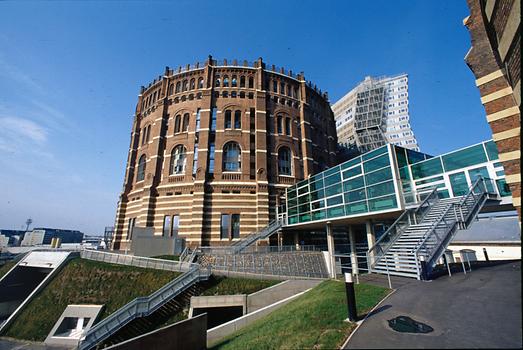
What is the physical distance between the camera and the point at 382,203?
1644cm

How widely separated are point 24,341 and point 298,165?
29627 millimetres

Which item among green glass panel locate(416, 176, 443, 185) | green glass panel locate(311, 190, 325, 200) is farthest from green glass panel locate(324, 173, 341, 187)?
green glass panel locate(416, 176, 443, 185)

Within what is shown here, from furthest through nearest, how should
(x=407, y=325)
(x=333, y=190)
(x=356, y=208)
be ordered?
(x=333, y=190) < (x=356, y=208) < (x=407, y=325)

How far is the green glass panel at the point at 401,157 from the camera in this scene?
1632cm

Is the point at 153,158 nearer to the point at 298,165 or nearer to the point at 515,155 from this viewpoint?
the point at 298,165

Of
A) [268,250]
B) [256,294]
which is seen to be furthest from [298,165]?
[256,294]

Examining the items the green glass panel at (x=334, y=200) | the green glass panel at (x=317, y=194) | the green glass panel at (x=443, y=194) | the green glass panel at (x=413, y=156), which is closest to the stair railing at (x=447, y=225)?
the green glass panel at (x=443, y=194)

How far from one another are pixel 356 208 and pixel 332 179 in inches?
154

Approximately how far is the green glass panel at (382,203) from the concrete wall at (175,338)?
44.0 feet

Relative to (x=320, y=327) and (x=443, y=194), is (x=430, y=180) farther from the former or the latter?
(x=320, y=327)

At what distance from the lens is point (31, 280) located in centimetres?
2578

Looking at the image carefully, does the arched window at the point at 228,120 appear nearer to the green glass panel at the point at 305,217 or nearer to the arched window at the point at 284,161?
the arched window at the point at 284,161

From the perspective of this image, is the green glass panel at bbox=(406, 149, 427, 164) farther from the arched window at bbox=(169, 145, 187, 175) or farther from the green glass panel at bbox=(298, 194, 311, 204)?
the arched window at bbox=(169, 145, 187, 175)

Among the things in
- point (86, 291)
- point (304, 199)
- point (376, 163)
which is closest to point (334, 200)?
point (304, 199)
